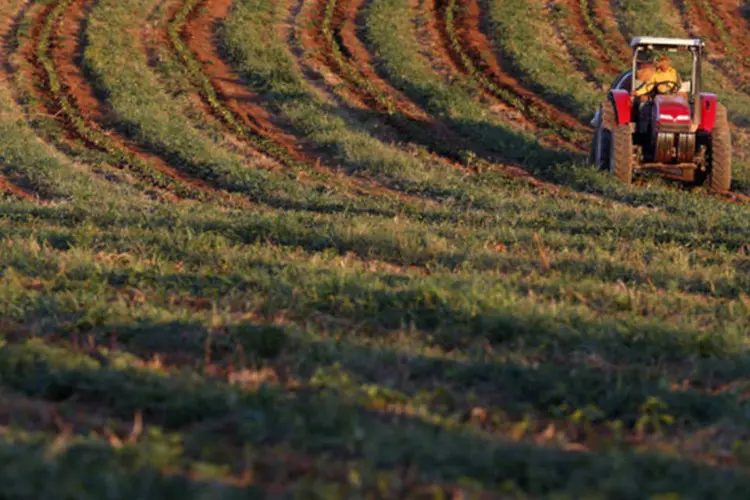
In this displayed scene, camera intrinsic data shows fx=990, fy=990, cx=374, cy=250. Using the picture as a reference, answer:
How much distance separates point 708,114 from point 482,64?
37.0 ft

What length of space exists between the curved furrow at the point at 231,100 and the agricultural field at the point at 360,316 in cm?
13

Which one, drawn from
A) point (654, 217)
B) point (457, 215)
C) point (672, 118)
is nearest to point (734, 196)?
point (672, 118)

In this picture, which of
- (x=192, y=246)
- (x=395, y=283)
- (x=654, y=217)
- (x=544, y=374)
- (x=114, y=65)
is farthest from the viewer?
(x=114, y=65)

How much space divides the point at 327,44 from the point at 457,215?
1668 centimetres

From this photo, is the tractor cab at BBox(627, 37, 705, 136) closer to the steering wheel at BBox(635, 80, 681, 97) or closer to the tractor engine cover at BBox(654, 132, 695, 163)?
the steering wheel at BBox(635, 80, 681, 97)

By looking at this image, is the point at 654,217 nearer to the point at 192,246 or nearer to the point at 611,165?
the point at 611,165

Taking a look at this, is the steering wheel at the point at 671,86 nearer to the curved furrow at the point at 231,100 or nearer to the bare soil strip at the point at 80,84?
the curved furrow at the point at 231,100

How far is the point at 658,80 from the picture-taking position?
620 inches

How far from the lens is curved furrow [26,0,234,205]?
52.6ft

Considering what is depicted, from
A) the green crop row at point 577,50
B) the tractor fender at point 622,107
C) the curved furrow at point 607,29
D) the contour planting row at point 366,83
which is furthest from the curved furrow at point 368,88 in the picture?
the curved furrow at point 607,29

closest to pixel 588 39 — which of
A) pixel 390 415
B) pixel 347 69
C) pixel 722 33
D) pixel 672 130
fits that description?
pixel 722 33

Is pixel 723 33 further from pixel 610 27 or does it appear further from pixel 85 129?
pixel 85 129

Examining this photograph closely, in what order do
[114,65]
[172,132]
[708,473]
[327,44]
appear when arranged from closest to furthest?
[708,473] < [172,132] < [114,65] < [327,44]

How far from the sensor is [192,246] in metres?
8.46
